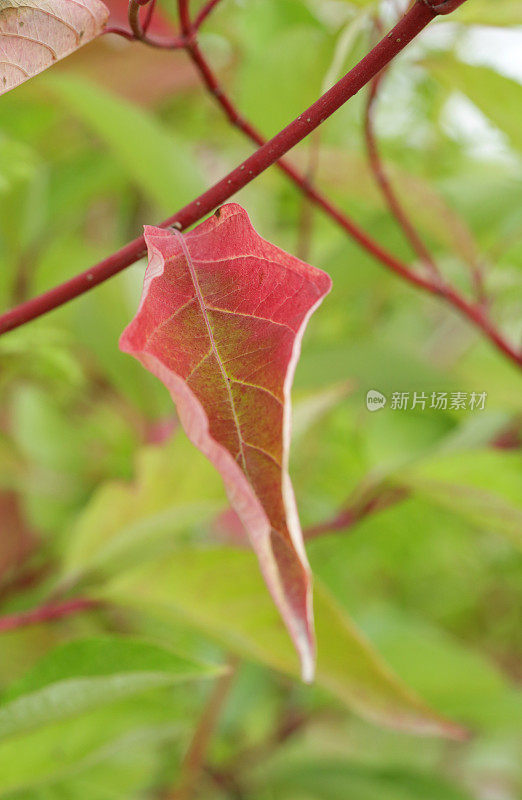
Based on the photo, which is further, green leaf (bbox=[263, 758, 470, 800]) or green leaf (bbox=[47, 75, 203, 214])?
green leaf (bbox=[263, 758, 470, 800])

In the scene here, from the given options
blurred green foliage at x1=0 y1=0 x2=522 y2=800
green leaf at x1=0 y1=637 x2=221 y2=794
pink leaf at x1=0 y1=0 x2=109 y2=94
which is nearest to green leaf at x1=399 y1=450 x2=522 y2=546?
blurred green foliage at x1=0 y1=0 x2=522 y2=800

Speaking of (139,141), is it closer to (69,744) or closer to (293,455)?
(293,455)

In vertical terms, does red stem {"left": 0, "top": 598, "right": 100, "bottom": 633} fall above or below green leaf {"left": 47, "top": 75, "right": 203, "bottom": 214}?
below

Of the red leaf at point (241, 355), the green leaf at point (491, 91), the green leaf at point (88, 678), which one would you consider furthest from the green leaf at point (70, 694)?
the green leaf at point (491, 91)

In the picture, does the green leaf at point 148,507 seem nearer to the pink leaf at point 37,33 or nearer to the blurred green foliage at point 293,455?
the blurred green foliage at point 293,455

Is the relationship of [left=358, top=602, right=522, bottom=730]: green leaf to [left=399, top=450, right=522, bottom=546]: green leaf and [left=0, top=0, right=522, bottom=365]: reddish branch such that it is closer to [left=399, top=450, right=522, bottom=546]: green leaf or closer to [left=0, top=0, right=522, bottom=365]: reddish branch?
[left=399, top=450, right=522, bottom=546]: green leaf

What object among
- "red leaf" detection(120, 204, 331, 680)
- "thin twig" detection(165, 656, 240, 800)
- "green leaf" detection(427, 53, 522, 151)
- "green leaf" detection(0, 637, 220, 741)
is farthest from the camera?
"thin twig" detection(165, 656, 240, 800)

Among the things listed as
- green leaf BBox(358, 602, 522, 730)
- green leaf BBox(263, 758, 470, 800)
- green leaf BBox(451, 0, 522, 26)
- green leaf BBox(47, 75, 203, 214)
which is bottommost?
green leaf BBox(263, 758, 470, 800)

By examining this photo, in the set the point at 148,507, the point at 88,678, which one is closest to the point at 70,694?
the point at 88,678

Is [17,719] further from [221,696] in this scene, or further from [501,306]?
[501,306]
